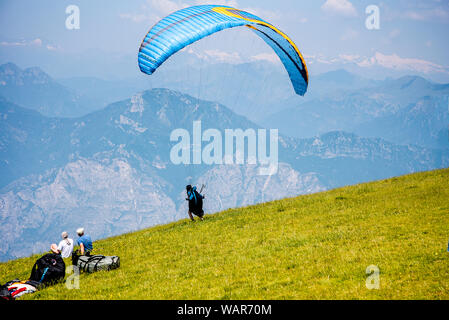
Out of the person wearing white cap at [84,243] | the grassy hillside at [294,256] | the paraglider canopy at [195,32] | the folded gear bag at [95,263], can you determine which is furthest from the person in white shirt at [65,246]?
the paraglider canopy at [195,32]

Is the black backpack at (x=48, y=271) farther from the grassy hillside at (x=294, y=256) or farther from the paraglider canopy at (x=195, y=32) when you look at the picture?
the paraglider canopy at (x=195, y=32)

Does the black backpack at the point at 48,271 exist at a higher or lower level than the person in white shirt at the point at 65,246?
lower

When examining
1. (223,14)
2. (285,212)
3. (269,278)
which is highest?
(223,14)

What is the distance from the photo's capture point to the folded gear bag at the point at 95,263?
14.0 m

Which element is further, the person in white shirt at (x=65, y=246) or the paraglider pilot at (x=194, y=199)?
the paraglider pilot at (x=194, y=199)

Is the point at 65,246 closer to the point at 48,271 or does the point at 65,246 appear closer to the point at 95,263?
the point at 95,263

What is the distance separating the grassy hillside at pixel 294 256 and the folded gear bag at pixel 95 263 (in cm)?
44

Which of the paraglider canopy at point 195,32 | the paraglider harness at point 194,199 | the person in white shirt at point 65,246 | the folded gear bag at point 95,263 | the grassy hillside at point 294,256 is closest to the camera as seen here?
the grassy hillside at point 294,256

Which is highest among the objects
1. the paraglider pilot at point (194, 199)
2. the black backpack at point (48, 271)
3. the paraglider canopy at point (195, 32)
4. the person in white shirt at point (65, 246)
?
the paraglider canopy at point (195, 32)
